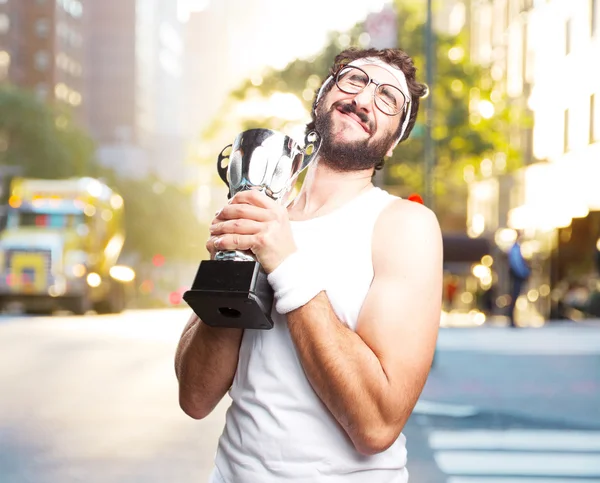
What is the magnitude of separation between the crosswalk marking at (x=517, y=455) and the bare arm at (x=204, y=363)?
640 centimetres

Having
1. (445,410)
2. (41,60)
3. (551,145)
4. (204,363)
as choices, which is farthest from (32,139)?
(204,363)

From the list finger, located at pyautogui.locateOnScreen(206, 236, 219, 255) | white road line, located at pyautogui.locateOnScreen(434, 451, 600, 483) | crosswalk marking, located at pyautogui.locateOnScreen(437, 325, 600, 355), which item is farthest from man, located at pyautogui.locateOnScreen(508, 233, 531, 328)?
finger, located at pyautogui.locateOnScreen(206, 236, 219, 255)

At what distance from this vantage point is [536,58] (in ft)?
137

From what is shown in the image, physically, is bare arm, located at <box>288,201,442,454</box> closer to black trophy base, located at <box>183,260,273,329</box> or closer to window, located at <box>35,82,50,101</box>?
black trophy base, located at <box>183,260,273,329</box>

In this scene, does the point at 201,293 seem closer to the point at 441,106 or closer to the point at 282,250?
the point at 282,250

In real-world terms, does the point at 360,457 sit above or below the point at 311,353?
below

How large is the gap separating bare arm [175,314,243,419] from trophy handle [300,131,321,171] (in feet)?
1.30

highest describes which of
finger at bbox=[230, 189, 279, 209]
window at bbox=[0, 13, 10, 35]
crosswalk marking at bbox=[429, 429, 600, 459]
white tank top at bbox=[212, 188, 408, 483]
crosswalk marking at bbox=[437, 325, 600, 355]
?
window at bbox=[0, 13, 10, 35]

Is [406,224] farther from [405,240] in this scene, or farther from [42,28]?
[42,28]

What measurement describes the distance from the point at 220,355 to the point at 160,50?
19025 cm

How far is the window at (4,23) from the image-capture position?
10682 cm

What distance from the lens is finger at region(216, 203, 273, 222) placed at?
7.17 feet

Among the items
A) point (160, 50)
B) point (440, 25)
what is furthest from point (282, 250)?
point (160, 50)

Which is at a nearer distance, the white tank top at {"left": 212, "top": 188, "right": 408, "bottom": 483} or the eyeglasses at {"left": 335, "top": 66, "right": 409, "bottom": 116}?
the white tank top at {"left": 212, "top": 188, "right": 408, "bottom": 483}
